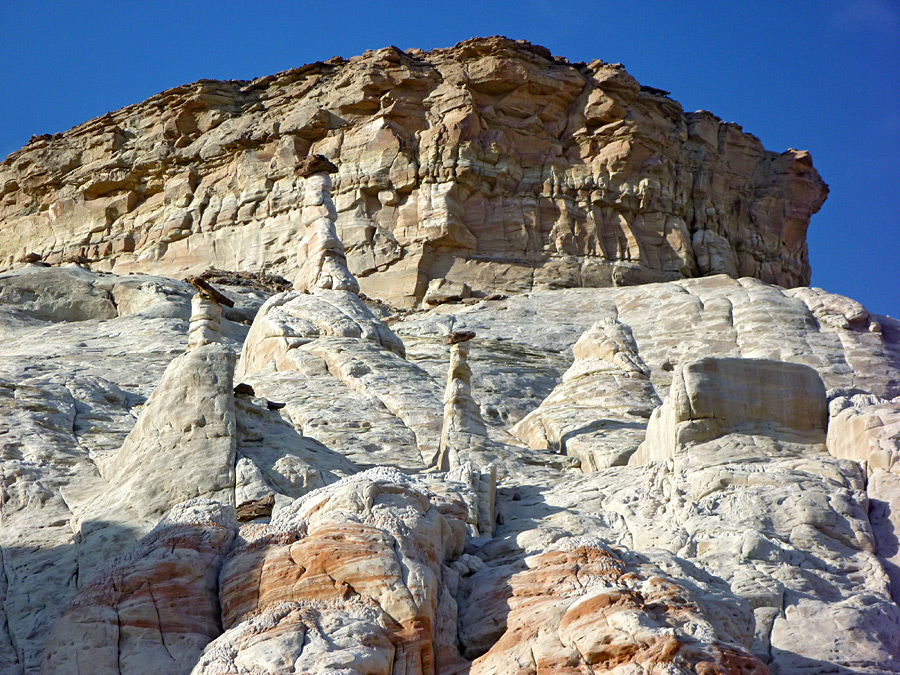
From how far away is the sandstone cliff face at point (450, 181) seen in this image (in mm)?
62125

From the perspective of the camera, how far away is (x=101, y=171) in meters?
74.7

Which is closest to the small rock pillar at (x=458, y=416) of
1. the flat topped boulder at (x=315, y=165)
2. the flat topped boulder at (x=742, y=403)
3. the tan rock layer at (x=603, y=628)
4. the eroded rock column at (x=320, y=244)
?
the flat topped boulder at (x=742, y=403)

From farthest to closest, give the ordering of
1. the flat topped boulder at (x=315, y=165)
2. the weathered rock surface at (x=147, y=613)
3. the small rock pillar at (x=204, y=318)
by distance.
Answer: the flat topped boulder at (x=315, y=165) → the small rock pillar at (x=204, y=318) → the weathered rock surface at (x=147, y=613)

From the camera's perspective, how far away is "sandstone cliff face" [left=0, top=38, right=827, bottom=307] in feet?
204

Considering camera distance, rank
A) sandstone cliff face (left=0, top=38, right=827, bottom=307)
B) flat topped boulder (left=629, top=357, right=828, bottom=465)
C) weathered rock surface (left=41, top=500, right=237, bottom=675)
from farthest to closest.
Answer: sandstone cliff face (left=0, top=38, right=827, bottom=307) → flat topped boulder (left=629, top=357, right=828, bottom=465) → weathered rock surface (left=41, top=500, right=237, bottom=675)

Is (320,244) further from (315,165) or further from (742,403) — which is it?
(742,403)

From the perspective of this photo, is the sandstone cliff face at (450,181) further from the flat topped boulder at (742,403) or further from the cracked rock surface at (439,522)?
the flat topped boulder at (742,403)

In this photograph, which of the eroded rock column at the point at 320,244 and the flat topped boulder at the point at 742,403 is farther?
the eroded rock column at the point at 320,244

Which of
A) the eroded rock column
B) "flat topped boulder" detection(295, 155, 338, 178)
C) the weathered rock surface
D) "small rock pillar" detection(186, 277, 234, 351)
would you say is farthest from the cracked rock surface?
"flat topped boulder" detection(295, 155, 338, 178)

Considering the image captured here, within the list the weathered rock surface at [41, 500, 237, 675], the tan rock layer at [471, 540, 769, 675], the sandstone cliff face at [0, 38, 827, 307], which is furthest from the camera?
the sandstone cliff face at [0, 38, 827, 307]

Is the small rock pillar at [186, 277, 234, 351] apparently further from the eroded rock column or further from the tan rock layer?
the tan rock layer

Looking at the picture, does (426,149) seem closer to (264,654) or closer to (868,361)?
(868,361)

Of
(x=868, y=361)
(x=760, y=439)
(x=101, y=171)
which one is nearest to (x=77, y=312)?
(x=868, y=361)

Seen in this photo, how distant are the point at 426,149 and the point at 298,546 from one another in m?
53.9
